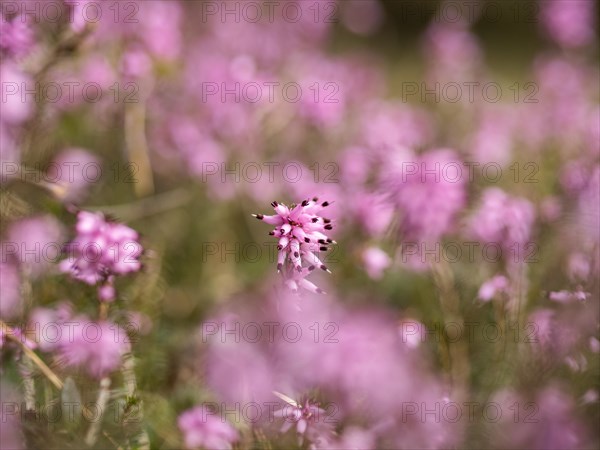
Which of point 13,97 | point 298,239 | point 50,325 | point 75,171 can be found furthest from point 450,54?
point 298,239

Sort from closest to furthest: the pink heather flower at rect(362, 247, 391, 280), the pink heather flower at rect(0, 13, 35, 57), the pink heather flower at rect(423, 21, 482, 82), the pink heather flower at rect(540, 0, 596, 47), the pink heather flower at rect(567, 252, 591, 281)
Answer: the pink heather flower at rect(567, 252, 591, 281) < the pink heather flower at rect(0, 13, 35, 57) < the pink heather flower at rect(362, 247, 391, 280) < the pink heather flower at rect(540, 0, 596, 47) < the pink heather flower at rect(423, 21, 482, 82)

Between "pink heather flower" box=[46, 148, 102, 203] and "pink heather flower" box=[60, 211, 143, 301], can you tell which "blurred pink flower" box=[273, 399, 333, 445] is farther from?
"pink heather flower" box=[46, 148, 102, 203]

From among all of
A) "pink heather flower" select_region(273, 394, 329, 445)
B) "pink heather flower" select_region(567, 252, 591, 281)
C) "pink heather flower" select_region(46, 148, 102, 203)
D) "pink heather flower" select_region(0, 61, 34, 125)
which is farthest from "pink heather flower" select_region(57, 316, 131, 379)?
"pink heather flower" select_region(567, 252, 591, 281)

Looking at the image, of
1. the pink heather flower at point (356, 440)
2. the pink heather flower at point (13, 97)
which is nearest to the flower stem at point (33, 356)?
the pink heather flower at point (356, 440)

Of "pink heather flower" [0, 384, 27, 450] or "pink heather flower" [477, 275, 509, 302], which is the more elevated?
"pink heather flower" [477, 275, 509, 302]

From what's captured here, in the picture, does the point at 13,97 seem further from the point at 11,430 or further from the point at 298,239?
the point at 298,239

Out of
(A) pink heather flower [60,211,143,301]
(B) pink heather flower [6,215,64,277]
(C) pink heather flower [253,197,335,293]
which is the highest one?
(C) pink heather flower [253,197,335,293]

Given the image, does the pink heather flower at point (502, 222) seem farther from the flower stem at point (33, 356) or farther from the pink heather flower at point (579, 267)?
the flower stem at point (33, 356)
